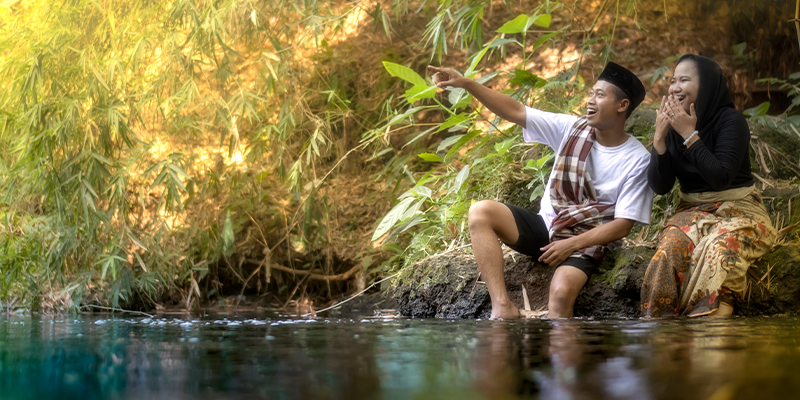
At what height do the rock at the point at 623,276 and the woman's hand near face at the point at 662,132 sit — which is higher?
the woman's hand near face at the point at 662,132

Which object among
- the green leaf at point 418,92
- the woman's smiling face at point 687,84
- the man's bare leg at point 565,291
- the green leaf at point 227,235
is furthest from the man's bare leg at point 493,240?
the green leaf at point 227,235

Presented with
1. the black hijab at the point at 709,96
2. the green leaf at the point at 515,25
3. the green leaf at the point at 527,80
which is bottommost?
the black hijab at the point at 709,96

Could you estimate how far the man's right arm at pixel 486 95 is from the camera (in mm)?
2695

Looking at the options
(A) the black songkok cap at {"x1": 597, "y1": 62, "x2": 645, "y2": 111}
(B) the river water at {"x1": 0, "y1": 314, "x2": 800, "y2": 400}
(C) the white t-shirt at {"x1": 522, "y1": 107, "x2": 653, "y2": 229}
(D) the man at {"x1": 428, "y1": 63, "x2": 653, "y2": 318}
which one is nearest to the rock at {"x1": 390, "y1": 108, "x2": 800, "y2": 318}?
(D) the man at {"x1": 428, "y1": 63, "x2": 653, "y2": 318}

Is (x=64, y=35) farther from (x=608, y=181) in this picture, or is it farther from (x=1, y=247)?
(x=608, y=181)

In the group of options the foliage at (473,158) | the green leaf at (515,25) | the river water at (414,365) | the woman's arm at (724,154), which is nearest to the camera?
the river water at (414,365)

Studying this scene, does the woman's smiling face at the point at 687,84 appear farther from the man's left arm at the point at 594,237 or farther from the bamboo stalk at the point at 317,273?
the bamboo stalk at the point at 317,273

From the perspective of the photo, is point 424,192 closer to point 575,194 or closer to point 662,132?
point 575,194

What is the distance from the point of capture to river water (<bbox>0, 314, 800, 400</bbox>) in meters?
0.70

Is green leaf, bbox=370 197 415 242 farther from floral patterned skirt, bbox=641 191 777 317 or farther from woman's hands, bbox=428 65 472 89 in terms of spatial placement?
floral patterned skirt, bbox=641 191 777 317

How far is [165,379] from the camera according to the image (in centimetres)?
83

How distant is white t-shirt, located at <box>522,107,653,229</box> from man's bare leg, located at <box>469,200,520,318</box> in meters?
0.23

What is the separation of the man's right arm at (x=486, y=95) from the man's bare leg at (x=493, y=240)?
43 cm

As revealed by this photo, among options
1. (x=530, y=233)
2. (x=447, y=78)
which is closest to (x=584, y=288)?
(x=530, y=233)
